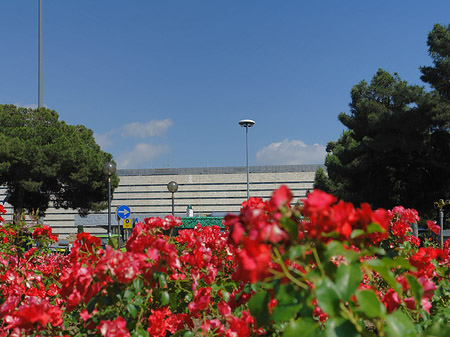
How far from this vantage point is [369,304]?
100cm

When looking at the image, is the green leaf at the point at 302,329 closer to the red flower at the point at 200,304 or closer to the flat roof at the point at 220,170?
the red flower at the point at 200,304

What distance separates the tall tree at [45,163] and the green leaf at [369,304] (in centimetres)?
2259

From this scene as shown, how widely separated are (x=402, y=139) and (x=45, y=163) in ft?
55.8

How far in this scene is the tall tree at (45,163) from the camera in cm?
2175

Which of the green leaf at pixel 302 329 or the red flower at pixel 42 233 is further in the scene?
the red flower at pixel 42 233

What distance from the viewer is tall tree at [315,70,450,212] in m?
15.0

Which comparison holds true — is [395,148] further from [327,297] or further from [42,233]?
[327,297]

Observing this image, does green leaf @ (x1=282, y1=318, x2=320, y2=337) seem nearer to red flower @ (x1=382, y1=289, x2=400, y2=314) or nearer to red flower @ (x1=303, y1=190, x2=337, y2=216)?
red flower @ (x1=303, y1=190, x2=337, y2=216)

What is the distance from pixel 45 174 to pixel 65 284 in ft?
72.5

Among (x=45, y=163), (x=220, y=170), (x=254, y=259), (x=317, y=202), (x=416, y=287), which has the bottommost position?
(x=416, y=287)

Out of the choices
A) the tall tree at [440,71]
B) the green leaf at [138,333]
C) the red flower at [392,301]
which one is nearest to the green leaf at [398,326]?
the red flower at [392,301]

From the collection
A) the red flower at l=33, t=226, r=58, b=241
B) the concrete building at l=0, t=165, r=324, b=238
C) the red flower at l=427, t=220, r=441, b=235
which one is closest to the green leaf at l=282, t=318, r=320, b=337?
the red flower at l=427, t=220, r=441, b=235

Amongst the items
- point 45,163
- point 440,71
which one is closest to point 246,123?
point 440,71

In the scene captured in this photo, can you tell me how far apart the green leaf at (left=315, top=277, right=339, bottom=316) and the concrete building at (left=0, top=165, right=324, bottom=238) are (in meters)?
46.2
